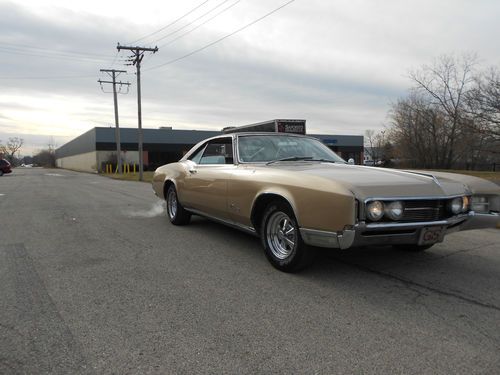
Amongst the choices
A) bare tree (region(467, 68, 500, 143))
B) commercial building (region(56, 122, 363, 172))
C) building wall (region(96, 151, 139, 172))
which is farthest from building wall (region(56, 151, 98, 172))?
bare tree (region(467, 68, 500, 143))

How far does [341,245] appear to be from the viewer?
3658 millimetres

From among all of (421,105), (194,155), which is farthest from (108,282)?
(421,105)

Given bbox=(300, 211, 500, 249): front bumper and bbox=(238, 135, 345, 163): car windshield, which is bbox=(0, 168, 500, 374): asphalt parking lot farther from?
bbox=(238, 135, 345, 163): car windshield

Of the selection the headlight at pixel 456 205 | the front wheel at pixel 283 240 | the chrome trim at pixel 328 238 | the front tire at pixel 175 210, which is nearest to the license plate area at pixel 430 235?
the headlight at pixel 456 205

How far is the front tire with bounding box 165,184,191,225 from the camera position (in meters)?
7.10

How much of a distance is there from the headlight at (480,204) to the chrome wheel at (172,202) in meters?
4.55

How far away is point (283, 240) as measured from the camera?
4512 millimetres

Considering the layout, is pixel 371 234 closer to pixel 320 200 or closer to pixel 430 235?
pixel 320 200

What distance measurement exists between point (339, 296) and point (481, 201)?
6.88ft

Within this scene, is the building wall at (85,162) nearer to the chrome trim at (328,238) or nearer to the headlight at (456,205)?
the chrome trim at (328,238)

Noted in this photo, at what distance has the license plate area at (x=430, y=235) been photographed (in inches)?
152

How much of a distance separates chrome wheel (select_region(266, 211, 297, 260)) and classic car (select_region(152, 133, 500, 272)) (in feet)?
0.04

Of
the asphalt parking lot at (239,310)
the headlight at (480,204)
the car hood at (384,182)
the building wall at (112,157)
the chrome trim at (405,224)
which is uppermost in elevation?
the building wall at (112,157)

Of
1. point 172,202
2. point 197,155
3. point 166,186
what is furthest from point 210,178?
point 166,186
